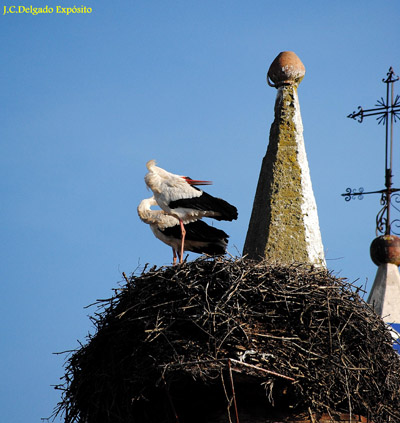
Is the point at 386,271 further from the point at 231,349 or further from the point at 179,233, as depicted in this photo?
the point at 231,349

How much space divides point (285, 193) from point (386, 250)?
10.4 feet

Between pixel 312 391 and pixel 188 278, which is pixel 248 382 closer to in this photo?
pixel 312 391

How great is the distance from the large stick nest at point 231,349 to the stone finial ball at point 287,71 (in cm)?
305

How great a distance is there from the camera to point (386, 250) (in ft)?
41.2

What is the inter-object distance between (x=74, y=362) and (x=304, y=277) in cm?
211

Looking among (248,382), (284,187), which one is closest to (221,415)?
(248,382)

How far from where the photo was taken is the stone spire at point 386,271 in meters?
12.2

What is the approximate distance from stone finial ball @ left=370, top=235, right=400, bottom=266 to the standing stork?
3.44 meters

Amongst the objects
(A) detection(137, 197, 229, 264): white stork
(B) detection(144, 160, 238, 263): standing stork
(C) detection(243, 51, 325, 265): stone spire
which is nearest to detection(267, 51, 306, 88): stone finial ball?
(C) detection(243, 51, 325, 265): stone spire

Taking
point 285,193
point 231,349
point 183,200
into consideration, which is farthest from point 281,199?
point 231,349

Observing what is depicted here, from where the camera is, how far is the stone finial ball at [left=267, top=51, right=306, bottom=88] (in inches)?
406

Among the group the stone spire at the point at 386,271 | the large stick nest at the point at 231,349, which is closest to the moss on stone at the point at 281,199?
the large stick nest at the point at 231,349

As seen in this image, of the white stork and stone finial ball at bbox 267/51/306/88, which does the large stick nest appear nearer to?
the white stork

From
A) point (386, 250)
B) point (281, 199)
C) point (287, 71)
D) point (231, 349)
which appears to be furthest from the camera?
point (386, 250)
